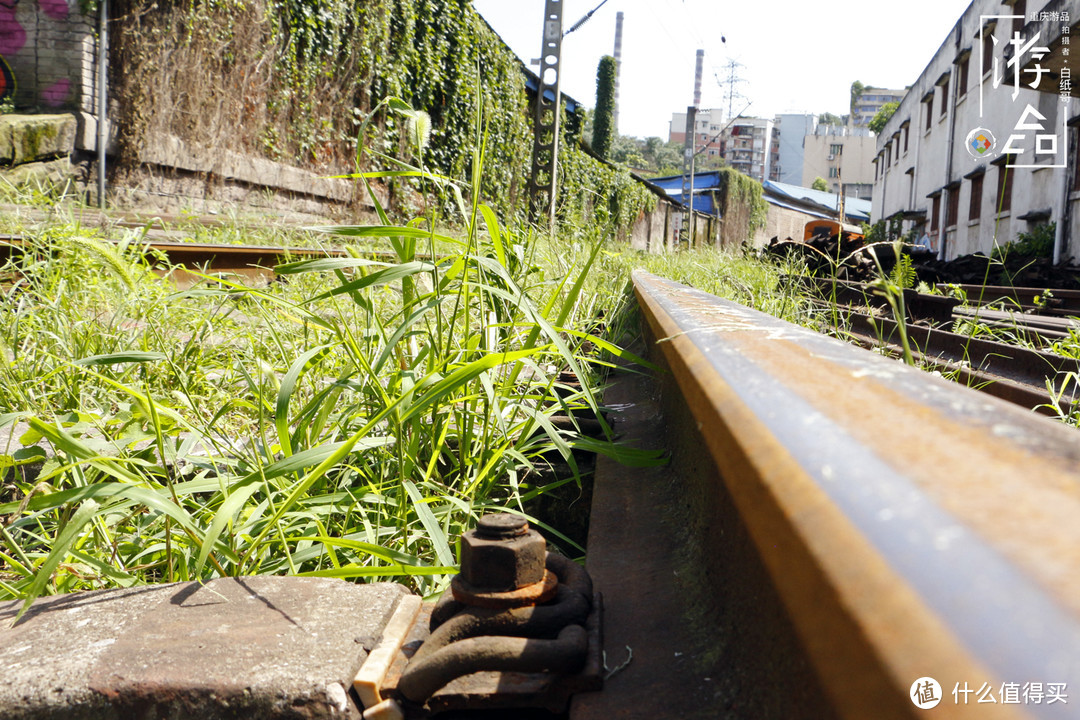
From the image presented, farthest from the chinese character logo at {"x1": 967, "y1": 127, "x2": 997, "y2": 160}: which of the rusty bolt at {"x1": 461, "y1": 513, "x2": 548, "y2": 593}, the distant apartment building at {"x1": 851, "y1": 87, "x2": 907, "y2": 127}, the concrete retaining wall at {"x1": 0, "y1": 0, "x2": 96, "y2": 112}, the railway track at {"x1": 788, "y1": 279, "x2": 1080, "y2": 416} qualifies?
the distant apartment building at {"x1": 851, "y1": 87, "x2": 907, "y2": 127}

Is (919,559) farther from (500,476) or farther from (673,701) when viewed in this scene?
(500,476)

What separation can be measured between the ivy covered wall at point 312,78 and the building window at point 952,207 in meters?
12.5

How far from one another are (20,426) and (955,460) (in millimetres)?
2401

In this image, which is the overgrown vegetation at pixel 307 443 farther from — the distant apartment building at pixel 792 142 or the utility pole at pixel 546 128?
the distant apartment building at pixel 792 142

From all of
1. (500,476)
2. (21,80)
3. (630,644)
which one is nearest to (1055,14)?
(500,476)

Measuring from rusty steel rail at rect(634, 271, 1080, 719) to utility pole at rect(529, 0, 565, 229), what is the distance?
43.1 feet

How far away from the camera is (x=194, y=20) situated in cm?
951

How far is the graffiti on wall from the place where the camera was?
865 centimetres

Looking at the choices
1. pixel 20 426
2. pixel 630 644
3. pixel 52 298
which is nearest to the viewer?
pixel 630 644

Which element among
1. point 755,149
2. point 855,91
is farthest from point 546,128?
point 755,149

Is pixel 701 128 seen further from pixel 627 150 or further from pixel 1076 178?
pixel 1076 178

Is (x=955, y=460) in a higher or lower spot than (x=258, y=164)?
lower

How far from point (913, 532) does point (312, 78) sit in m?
12.6

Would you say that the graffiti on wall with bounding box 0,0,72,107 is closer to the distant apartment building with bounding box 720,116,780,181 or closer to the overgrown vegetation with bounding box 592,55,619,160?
the overgrown vegetation with bounding box 592,55,619,160
